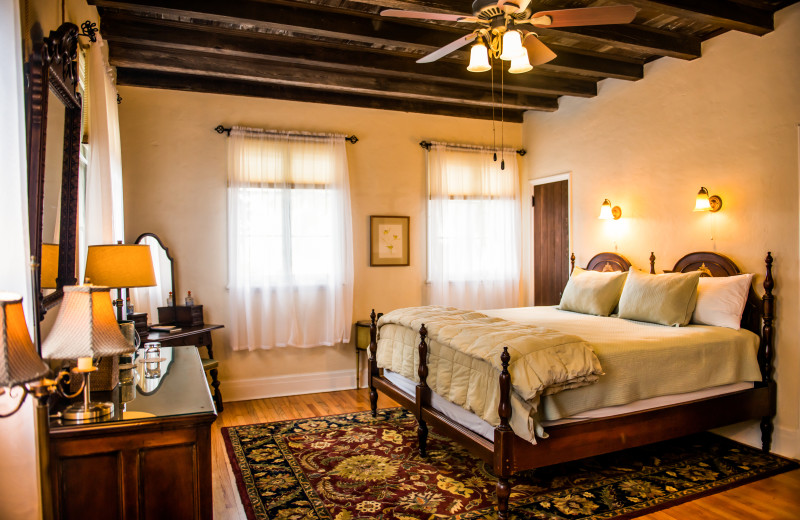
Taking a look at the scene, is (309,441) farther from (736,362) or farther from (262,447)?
(736,362)

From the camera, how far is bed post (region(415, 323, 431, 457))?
3506mm

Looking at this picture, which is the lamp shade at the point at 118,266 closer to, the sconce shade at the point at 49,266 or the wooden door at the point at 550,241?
the sconce shade at the point at 49,266

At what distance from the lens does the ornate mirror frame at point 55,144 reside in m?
1.78

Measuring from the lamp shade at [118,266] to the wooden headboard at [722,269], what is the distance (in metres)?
3.78

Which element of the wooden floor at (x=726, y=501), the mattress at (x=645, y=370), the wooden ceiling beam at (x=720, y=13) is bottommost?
the wooden floor at (x=726, y=501)

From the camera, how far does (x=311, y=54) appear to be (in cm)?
415

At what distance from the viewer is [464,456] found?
3631 millimetres

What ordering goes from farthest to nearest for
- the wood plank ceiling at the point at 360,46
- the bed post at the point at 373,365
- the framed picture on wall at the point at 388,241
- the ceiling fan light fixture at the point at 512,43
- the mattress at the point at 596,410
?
the framed picture on wall at the point at 388,241 < the bed post at the point at 373,365 < the wood plank ceiling at the point at 360,46 < the mattress at the point at 596,410 < the ceiling fan light fixture at the point at 512,43

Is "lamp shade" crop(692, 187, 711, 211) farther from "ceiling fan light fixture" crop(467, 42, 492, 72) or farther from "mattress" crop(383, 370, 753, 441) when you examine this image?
"ceiling fan light fixture" crop(467, 42, 492, 72)

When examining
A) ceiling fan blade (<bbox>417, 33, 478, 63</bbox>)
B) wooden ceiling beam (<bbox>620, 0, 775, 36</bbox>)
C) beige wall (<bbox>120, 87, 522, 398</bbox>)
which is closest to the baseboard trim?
beige wall (<bbox>120, 87, 522, 398</bbox>)

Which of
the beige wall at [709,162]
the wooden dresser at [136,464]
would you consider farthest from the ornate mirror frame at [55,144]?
the beige wall at [709,162]

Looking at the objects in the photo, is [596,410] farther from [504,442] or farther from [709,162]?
[709,162]

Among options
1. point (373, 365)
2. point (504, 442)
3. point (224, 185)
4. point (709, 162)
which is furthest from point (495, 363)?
point (224, 185)

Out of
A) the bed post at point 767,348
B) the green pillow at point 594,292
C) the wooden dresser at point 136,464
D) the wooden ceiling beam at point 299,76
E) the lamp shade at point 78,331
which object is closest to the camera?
the lamp shade at point 78,331
